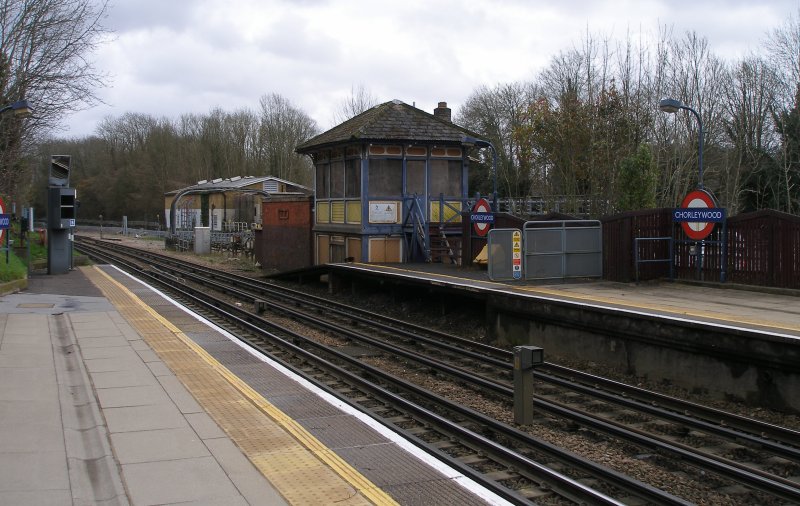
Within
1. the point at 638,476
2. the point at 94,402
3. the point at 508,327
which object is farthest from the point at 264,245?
the point at 638,476

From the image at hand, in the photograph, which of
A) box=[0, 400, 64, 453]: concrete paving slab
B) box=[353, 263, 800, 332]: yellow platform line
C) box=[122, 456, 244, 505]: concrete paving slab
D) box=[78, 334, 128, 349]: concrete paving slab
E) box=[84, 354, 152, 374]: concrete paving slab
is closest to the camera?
box=[122, 456, 244, 505]: concrete paving slab

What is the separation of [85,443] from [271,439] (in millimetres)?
1649

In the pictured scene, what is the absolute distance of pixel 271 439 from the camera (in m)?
6.49

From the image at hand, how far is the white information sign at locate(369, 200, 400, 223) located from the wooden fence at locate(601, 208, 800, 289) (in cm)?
859

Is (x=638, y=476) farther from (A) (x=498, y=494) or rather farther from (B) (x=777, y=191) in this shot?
(B) (x=777, y=191)

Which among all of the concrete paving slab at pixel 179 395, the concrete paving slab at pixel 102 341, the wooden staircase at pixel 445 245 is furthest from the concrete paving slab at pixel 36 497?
the wooden staircase at pixel 445 245

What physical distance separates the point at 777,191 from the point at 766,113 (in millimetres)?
5793

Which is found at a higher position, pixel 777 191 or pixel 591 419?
pixel 777 191

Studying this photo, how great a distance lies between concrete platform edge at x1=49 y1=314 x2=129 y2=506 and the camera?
516cm

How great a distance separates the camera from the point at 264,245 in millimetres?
32969

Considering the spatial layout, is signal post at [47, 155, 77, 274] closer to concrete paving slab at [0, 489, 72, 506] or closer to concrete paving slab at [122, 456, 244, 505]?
concrete paving slab at [122, 456, 244, 505]

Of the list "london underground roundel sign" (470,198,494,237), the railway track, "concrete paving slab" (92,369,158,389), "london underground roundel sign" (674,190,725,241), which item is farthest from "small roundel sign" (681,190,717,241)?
"concrete paving slab" (92,369,158,389)

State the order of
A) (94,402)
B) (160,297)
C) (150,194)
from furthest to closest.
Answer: (150,194)
(160,297)
(94,402)

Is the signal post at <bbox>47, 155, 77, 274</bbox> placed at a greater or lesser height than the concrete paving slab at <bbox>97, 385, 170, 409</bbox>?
greater
